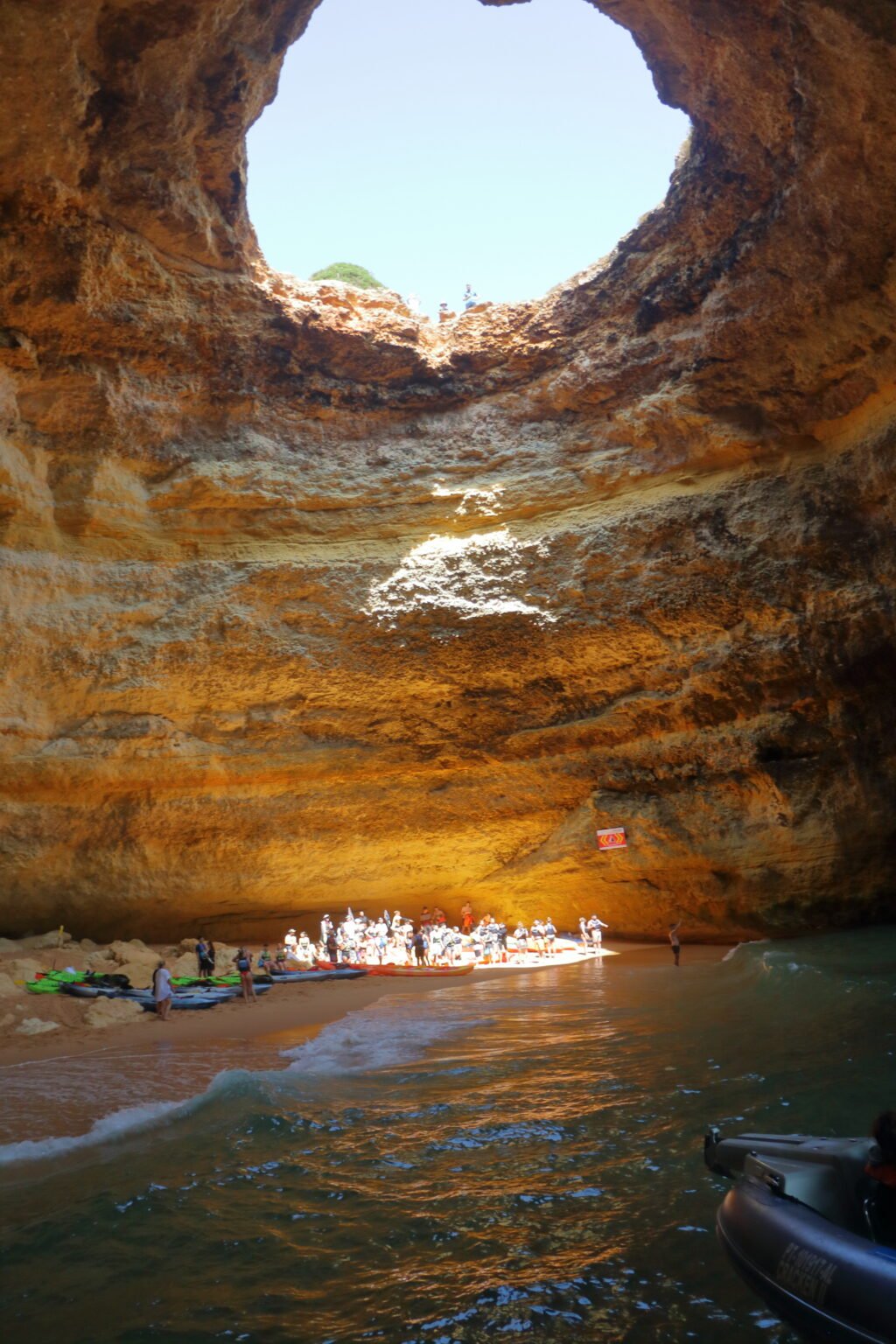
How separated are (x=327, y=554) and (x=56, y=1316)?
46.9 feet

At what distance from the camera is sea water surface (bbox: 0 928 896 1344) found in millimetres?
4141

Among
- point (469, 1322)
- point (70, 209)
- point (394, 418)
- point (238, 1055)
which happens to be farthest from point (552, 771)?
point (469, 1322)

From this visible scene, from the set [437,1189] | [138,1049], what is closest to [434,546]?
[138,1049]

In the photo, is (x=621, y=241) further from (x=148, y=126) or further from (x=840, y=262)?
(x=148, y=126)

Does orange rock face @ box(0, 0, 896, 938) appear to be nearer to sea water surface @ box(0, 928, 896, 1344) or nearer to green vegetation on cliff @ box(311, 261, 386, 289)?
sea water surface @ box(0, 928, 896, 1344)

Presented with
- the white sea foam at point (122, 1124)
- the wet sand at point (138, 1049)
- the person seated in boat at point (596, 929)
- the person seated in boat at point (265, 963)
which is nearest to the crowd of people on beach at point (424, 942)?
the person seated in boat at point (596, 929)

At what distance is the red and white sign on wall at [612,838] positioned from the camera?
18703 mm

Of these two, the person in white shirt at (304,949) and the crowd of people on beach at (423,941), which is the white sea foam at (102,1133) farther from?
the person in white shirt at (304,949)

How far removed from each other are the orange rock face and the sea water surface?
7662 mm

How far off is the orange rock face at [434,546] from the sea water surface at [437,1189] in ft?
25.1

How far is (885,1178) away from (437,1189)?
9.18ft

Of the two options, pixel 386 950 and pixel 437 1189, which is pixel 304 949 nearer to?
pixel 386 950

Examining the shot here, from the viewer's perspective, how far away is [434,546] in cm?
1773

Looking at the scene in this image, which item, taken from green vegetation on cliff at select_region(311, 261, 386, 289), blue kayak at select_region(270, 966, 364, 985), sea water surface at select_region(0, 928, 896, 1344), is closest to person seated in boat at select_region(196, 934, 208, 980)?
blue kayak at select_region(270, 966, 364, 985)
